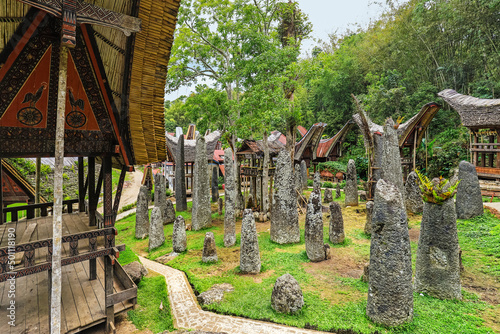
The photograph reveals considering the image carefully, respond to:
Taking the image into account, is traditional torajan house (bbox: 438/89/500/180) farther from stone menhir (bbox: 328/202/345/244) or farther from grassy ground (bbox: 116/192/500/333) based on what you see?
stone menhir (bbox: 328/202/345/244)

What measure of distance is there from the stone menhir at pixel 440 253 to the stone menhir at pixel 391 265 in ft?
4.30

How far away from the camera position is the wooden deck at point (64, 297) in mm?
5043

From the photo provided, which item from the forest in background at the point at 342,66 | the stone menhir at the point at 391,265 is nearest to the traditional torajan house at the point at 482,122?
the forest in background at the point at 342,66

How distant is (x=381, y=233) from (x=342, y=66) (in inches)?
1201

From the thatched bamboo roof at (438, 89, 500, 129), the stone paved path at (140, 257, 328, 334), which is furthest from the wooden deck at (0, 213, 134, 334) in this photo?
the thatched bamboo roof at (438, 89, 500, 129)

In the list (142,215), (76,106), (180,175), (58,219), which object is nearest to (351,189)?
(180,175)

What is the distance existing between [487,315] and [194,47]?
52.3 feet

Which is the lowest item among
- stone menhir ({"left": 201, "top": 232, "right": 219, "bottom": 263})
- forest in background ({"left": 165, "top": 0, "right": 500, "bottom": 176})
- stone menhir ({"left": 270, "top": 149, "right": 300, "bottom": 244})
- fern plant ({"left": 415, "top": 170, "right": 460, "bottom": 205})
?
stone menhir ({"left": 201, "top": 232, "right": 219, "bottom": 263})

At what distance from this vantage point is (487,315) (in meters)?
5.32

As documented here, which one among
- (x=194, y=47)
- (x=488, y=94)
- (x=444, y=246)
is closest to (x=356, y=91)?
(x=488, y=94)

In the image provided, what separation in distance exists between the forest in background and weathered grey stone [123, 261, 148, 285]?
793 centimetres

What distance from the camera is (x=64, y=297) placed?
5.87 meters

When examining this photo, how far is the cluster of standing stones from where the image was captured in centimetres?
511

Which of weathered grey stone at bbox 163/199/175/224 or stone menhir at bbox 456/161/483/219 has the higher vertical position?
stone menhir at bbox 456/161/483/219
